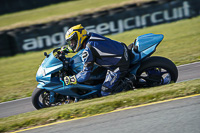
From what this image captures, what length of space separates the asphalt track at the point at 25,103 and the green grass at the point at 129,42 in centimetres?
45

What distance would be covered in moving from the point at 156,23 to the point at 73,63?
408 inches

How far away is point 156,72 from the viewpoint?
591cm

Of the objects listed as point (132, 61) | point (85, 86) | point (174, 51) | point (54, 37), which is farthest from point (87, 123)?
point (54, 37)

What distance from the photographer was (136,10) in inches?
584

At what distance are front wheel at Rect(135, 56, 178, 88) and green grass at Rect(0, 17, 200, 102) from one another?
2.83 m

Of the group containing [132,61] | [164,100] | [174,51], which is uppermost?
[132,61]

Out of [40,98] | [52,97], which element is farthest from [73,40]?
[40,98]

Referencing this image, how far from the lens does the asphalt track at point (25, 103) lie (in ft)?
21.8

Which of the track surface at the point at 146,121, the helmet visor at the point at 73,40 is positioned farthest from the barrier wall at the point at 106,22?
the track surface at the point at 146,121

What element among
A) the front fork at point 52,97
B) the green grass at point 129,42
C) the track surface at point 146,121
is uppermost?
the track surface at point 146,121

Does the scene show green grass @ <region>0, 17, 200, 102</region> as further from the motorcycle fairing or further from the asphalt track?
the motorcycle fairing

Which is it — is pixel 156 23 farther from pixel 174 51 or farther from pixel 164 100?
pixel 164 100

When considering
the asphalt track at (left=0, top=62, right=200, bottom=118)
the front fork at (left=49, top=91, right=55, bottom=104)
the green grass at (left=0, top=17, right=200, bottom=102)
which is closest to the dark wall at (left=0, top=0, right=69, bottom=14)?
the green grass at (left=0, top=17, right=200, bottom=102)

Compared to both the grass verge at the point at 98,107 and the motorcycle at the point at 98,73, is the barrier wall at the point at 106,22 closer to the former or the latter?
the motorcycle at the point at 98,73
